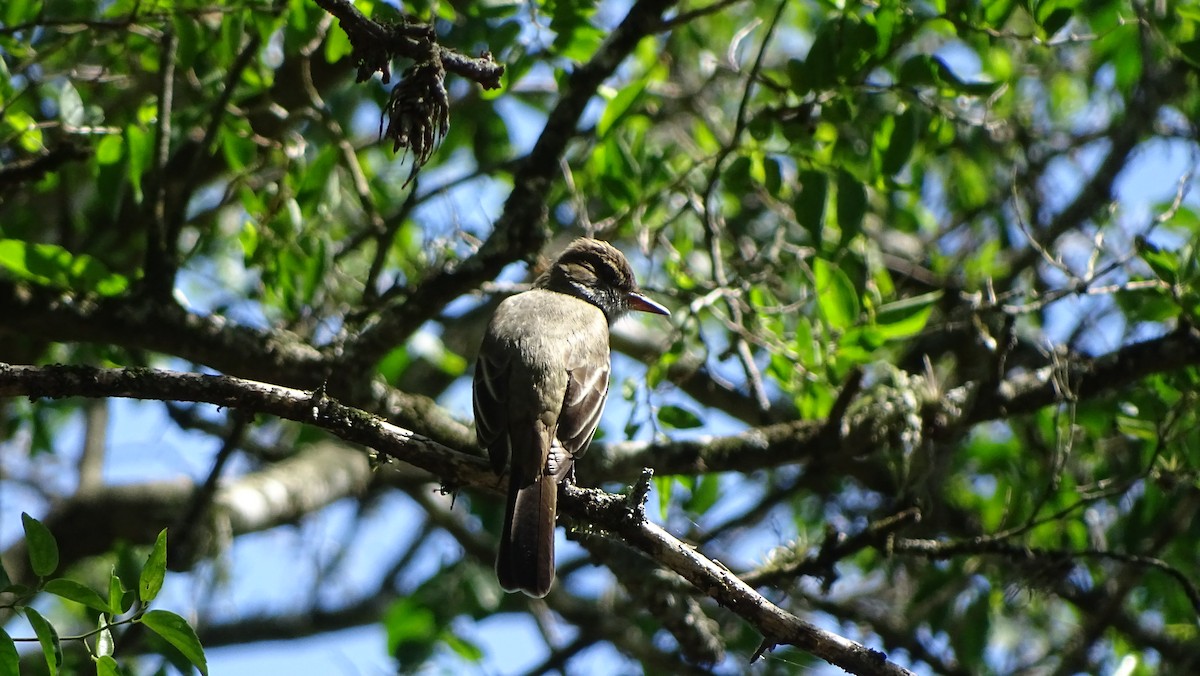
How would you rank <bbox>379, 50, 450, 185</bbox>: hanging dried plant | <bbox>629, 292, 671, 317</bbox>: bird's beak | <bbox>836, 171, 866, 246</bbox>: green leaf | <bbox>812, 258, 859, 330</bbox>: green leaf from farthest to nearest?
<bbox>629, 292, 671, 317</bbox>: bird's beak
<bbox>812, 258, 859, 330</bbox>: green leaf
<bbox>836, 171, 866, 246</bbox>: green leaf
<bbox>379, 50, 450, 185</bbox>: hanging dried plant

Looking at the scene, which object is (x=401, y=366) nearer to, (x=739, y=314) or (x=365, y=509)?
(x=739, y=314)

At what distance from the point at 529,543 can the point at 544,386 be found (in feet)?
2.99

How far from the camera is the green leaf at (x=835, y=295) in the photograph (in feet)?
17.0

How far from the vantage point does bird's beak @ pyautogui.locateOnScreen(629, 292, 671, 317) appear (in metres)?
6.22

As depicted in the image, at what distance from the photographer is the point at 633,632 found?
6.37 meters

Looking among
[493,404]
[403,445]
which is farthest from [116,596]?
[493,404]

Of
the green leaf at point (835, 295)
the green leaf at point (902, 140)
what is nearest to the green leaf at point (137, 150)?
the green leaf at point (835, 295)

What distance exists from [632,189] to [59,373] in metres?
2.86

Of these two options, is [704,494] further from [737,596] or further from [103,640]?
[103,640]

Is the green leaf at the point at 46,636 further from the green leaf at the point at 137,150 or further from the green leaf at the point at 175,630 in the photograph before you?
the green leaf at the point at 137,150

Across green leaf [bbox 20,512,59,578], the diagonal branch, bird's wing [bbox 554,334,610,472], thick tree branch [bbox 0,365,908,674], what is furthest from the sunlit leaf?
the diagonal branch

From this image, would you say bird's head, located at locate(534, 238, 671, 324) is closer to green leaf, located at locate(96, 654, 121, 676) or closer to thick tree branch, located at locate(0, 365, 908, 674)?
thick tree branch, located at locate(0, 365, 908, 674)

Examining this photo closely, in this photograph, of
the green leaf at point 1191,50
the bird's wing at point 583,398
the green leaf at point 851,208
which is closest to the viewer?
the green leaf at point 1191,50

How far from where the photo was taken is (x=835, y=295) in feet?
17.1
